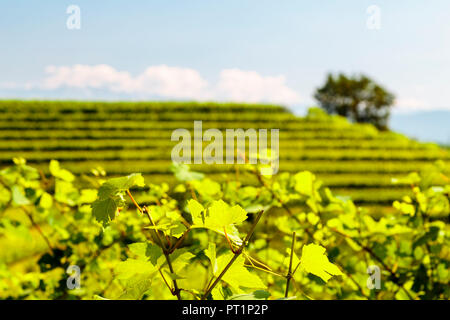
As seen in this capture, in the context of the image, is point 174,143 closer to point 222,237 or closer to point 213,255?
point 222,237

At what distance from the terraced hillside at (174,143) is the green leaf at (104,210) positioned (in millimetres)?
11551

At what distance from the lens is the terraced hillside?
1309cm

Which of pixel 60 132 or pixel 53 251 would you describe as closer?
pixel 53 251

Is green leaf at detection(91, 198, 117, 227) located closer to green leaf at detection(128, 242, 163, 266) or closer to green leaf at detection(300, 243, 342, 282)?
green leaf at detection(128, 242, 163, 266)

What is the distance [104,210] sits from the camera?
50 cm

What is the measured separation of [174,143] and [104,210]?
15.2 meters

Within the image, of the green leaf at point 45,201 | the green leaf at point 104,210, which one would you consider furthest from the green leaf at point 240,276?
the green leaf at point 45,201

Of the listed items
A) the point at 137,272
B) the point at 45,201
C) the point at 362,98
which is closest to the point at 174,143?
the point at 45,201

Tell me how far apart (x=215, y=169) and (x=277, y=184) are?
11.9m

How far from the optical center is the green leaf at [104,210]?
50 centimetres

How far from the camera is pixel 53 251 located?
1348 mm

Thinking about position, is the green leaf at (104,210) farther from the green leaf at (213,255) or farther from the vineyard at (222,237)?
the green leaf at (213,255)
